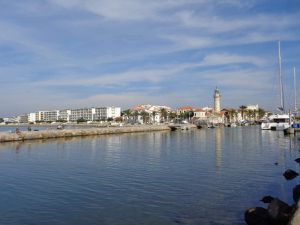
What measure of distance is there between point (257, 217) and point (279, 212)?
1.45 metres

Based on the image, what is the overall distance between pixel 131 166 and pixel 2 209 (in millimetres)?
17017

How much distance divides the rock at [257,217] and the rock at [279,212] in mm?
509

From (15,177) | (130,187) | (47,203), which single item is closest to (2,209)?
(47,203)

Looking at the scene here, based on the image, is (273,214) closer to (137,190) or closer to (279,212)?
(279,212)

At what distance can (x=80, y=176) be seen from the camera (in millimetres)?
29547

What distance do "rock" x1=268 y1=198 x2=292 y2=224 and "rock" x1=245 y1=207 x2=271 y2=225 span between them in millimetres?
509

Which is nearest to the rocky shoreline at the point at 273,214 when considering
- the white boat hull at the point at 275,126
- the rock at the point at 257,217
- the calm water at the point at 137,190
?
the rock at the point at 257,217

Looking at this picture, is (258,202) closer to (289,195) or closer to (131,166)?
(289,195)

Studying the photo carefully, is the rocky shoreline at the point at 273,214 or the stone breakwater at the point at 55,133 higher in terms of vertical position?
the stone breakwater at the point at 55,133

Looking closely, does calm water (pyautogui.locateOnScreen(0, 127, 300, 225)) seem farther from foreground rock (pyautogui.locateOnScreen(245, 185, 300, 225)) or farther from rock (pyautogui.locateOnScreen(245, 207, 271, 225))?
foreground rock (pyautogui.locateOnScreen(245, 185, 300, 225))

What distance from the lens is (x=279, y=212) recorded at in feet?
48.4

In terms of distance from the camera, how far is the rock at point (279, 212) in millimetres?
14628

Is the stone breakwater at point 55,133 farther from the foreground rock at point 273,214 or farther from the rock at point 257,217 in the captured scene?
the foreground rock at point 273,214

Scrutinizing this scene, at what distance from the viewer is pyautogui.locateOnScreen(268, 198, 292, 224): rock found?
1463 centimetres
